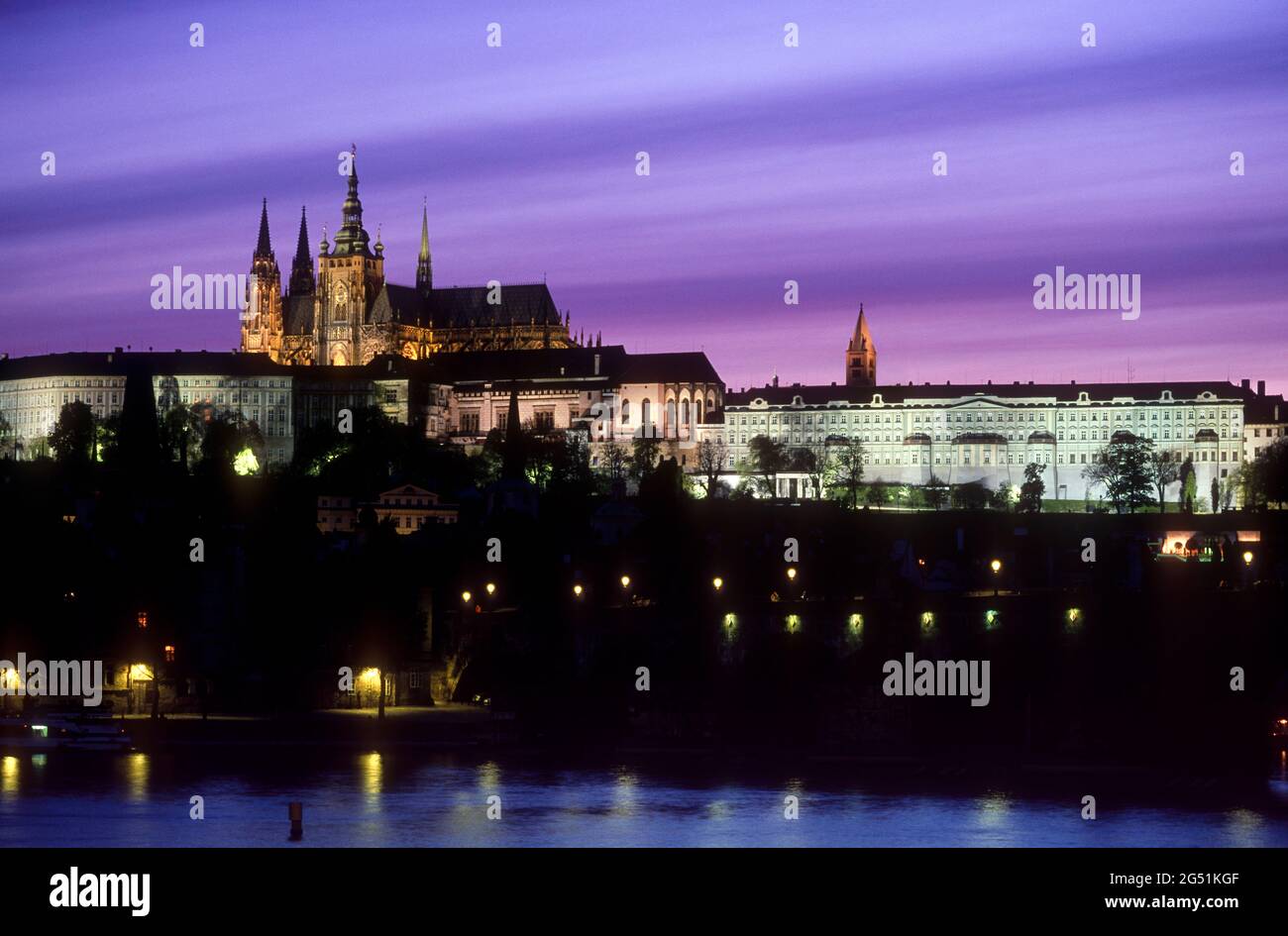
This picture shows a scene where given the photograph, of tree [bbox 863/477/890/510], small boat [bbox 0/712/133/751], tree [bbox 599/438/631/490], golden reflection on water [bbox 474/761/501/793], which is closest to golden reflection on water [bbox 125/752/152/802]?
small boat [bbox 0/712/133/751]

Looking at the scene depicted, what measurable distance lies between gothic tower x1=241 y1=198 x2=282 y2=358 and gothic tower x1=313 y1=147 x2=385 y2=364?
2887 mm

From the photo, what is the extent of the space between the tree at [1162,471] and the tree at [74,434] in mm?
59984

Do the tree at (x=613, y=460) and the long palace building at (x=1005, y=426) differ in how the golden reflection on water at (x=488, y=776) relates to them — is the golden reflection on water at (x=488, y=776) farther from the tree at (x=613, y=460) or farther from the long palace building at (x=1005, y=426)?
the long palace building at (x=1005, y=426)

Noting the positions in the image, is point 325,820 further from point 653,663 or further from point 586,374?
point 586,374

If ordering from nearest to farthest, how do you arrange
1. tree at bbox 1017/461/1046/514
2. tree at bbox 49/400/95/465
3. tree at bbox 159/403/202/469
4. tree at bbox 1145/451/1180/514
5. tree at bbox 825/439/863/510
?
tree at bbox 159/403/202/469, tree at bbox 49/400/95/465, tree at bbox 1017/461/1046/514, tree at bbox 825/439/863/510, tree at bbox 1145/451/1180/514

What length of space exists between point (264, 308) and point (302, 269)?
7.80 m

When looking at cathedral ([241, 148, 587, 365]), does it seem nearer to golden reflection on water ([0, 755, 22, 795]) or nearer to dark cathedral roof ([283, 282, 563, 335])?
dark cathedral roof ([283, 282, 563, 335])

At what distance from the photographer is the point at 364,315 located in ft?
554

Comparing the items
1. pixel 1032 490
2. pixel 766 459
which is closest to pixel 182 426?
pixel 766 459

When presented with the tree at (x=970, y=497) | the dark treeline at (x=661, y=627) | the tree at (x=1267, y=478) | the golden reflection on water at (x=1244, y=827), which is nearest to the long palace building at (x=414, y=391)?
the tree at (x=970, y=497)

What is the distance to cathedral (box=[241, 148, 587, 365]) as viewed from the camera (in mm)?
168375

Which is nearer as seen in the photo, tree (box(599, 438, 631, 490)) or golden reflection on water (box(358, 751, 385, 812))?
golden reflection on water (box(358, 751, 385, 812))

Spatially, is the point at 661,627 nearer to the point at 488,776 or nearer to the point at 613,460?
the point at 488,776
